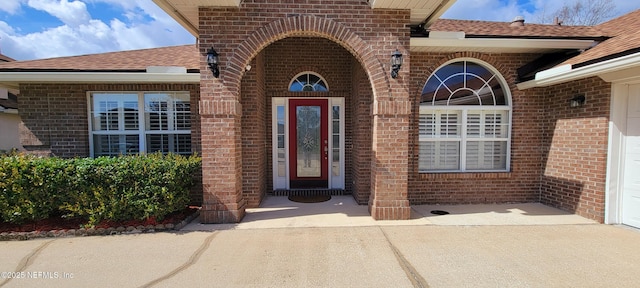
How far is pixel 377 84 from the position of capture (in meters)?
4.39

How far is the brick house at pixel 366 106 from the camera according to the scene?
14.1ft

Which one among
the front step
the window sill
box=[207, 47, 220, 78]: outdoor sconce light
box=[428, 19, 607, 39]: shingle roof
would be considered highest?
box=[428, 19, 607, 39]: shingle roof

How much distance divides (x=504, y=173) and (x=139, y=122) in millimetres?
7935

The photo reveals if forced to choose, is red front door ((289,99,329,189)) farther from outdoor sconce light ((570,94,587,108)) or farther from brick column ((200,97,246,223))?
outdoor sconce light ((570,94,587,108))

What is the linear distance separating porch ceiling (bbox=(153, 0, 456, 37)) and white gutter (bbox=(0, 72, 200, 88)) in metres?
1.05

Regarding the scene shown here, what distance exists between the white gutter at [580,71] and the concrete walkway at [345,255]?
8.19 ft

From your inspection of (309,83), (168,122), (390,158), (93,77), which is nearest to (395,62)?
(390,158)

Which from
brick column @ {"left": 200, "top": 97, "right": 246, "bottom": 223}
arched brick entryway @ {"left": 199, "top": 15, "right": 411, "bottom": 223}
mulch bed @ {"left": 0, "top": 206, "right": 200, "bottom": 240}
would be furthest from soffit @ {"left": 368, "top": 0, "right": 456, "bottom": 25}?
mulch bed @ {"left": 0, "top": 206, "right": 200, "bottom": 240}

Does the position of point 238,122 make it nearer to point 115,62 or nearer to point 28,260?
point 28,260

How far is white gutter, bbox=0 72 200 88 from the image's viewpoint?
4.79 meters

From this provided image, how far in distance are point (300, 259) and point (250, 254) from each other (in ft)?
2.20

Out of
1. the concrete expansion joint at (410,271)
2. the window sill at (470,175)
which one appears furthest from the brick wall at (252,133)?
the window sill at (470,175)

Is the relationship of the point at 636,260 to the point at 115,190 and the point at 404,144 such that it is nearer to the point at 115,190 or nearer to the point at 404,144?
the point at 404,144

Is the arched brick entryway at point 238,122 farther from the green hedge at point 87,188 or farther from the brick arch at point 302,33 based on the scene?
the green hedge at point 87,188
